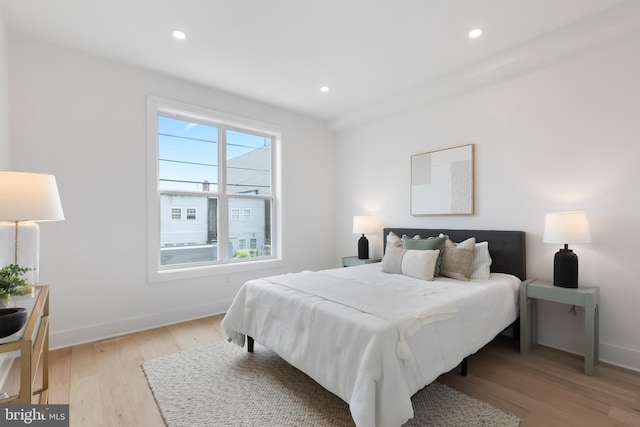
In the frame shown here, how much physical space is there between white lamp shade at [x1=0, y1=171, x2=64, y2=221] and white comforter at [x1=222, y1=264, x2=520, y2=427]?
1.44 m

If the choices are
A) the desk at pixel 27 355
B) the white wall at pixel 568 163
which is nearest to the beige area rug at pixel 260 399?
the desk at pixel 27 355

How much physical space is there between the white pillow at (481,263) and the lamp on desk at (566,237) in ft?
1.64

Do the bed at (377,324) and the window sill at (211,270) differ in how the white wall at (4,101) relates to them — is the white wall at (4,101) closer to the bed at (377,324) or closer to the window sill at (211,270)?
the window sill at (211,270)

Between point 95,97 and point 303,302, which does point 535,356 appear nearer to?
point 303,302

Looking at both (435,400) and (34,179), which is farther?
(435,400)

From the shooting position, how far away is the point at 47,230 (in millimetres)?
2727

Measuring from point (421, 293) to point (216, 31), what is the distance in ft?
8.95

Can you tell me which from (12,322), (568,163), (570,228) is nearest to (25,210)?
(12,322)

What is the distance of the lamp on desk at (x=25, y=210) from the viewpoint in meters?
1.57

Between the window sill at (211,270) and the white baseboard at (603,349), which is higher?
the window sill at (211,270)

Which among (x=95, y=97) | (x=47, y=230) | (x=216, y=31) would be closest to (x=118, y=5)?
(x=216, y=31)

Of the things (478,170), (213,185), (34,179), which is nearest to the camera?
(34,179)

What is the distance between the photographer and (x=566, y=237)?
238 centimetres

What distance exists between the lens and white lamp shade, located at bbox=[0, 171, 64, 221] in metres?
1.56
